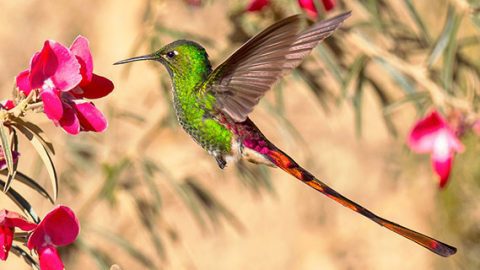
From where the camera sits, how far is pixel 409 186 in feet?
13.9

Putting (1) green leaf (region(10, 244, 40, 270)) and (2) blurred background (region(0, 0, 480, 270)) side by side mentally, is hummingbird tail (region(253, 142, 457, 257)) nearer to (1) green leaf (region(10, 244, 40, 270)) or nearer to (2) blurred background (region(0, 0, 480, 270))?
(1) green leaf (region(10, 244, 40, 270))

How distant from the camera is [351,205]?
1.14 m

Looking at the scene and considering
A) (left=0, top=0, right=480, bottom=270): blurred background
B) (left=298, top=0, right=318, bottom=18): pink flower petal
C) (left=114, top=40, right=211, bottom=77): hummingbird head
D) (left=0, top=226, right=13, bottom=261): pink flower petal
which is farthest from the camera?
(left=0, top=0, right=480, bottom=270): blurred background

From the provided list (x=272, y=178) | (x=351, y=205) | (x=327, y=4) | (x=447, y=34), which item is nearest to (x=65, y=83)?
(x=351, y=205)

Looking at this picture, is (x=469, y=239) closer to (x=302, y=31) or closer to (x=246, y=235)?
(x=246, y=235)

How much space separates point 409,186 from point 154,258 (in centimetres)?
121

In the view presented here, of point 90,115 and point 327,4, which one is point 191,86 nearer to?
point 90,115

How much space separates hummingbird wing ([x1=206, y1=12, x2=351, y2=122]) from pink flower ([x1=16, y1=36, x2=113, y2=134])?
20 centimetres

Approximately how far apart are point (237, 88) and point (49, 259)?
14.3 inches

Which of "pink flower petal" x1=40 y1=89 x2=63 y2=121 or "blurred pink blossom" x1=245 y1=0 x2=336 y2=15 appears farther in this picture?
"blurred pink blossom" x1=245 y1=0 x2=336 y2=15

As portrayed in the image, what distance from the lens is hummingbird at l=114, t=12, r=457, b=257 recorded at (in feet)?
3.66

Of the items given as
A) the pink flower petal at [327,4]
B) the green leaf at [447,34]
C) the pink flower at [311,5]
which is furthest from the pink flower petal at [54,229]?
the green leaf at [447,34]

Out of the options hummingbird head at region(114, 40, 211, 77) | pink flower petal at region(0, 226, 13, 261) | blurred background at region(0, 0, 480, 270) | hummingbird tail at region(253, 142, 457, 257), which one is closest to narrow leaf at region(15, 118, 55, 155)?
pink flower petal at region(0, 226, 13, 261)

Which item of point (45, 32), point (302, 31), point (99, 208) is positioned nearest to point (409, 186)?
point (99, 208)
